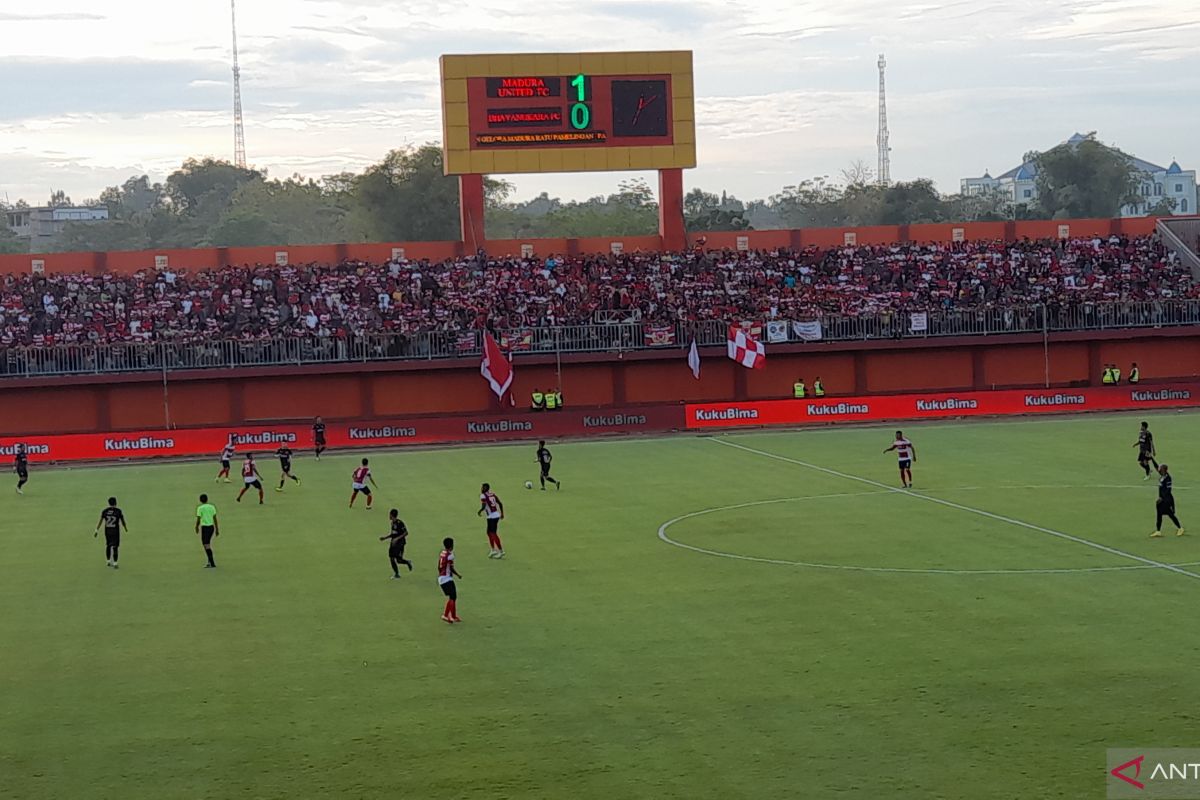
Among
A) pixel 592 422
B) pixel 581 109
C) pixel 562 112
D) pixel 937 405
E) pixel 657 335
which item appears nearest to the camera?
pixel 592 422

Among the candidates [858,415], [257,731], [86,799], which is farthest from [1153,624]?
[858,415]

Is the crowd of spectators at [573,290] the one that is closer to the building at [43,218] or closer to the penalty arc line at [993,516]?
the penalty arc line at [993,516]

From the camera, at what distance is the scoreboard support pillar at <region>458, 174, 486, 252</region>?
70.6m

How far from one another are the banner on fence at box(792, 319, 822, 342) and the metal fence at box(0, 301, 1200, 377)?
0.04 m

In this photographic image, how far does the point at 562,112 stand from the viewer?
69062 mm

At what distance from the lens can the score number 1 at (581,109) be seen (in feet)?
227

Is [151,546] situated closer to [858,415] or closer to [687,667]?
[687,667]

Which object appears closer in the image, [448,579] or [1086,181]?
[448,579]

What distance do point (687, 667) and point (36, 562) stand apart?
17.4 meters

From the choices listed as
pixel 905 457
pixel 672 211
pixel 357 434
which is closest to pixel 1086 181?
pixel 672 211

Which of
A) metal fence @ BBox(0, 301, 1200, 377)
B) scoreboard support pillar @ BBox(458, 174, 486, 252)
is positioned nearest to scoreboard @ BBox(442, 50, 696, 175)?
scoreboard support pillar @ BBox(458, 174, 486, 252)

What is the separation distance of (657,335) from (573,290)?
19.9 ft

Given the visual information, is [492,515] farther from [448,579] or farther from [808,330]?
[808,330]

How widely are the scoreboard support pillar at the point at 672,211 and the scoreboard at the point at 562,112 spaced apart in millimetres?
1814
